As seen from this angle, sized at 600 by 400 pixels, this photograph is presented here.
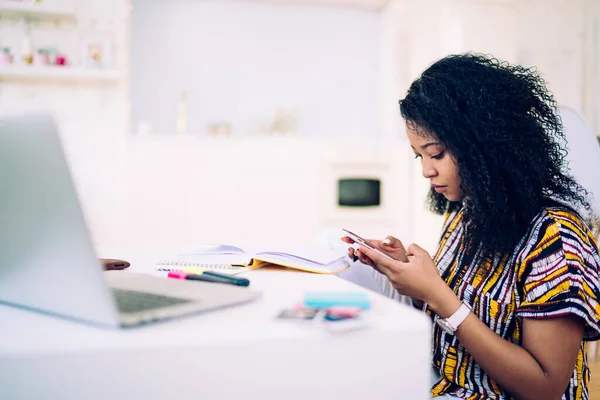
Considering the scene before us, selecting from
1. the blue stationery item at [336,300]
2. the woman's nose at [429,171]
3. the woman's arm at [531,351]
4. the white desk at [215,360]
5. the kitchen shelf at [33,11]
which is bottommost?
the woman's arm at [531,351]

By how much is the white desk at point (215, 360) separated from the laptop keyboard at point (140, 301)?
4cm

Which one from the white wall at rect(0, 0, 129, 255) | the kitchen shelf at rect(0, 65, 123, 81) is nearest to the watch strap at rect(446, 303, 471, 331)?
the white wall at rect(0, 0, 129, 255)

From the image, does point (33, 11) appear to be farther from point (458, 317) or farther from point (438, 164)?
point (458, 317)

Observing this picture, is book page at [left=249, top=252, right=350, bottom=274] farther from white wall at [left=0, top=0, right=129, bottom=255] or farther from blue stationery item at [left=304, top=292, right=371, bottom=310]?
white wall at [left=0, top=0, right=129, bottom=255]

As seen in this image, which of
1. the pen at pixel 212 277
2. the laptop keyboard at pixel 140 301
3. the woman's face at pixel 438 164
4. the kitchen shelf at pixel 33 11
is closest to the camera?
the laptop keyboard at pixel 140 301

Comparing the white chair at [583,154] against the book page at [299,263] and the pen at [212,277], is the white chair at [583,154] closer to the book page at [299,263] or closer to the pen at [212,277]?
the book page at [299,263]

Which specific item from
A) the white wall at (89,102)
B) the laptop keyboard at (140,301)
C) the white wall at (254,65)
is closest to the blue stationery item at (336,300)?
the laptop keyboard at (140,301)

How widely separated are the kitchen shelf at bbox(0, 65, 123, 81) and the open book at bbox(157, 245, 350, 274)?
8.86 ft

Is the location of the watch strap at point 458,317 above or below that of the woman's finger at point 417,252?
below

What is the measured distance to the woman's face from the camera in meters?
0.95

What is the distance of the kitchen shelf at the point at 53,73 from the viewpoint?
321 cm

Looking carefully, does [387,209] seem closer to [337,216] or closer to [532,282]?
[337,216]

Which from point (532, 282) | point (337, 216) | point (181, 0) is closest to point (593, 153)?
point (532, 282)

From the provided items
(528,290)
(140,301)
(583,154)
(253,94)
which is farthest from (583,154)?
(253,94)
